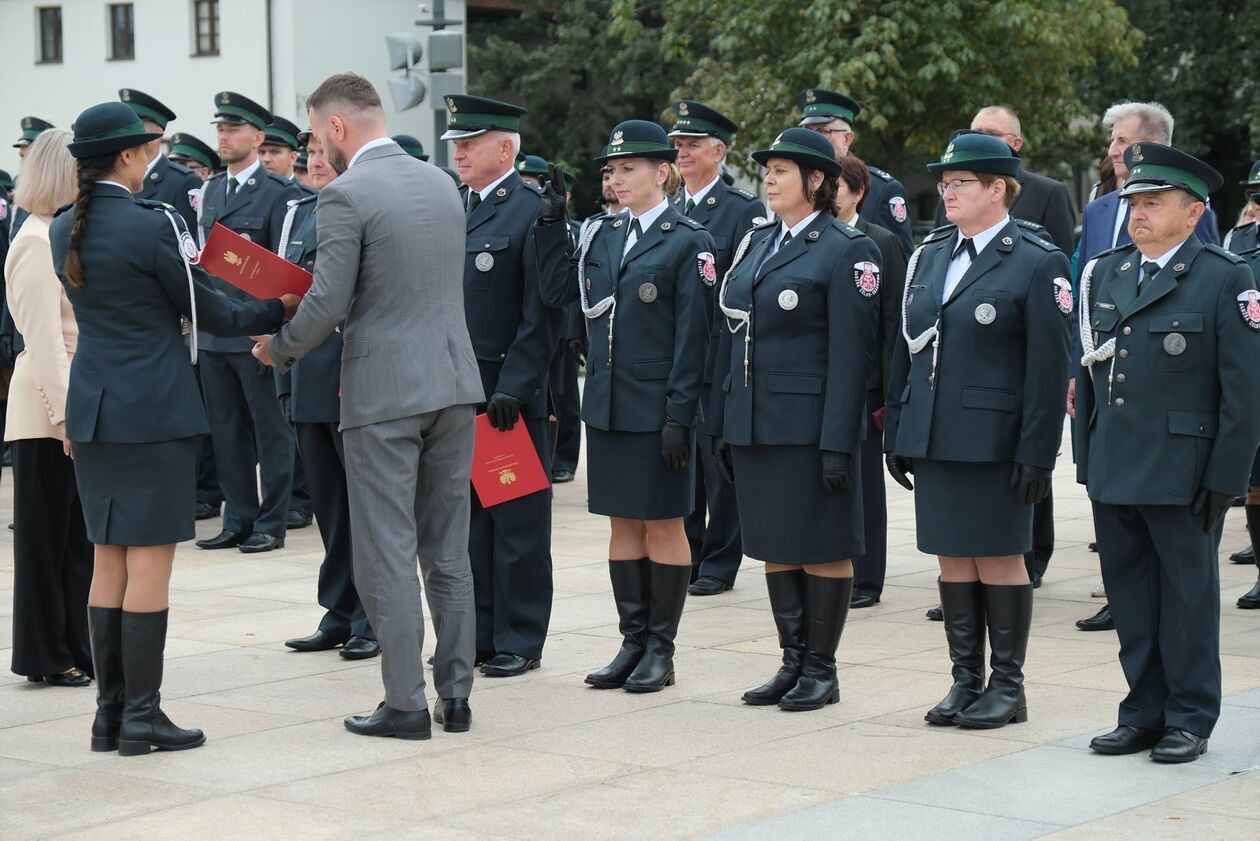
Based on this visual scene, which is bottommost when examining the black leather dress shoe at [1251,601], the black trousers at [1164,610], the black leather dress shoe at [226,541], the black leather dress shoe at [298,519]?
the black leather dress shoe at [298,519]

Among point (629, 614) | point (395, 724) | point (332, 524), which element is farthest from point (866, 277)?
point (332, 524)

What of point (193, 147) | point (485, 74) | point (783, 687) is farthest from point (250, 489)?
point (485, 74)

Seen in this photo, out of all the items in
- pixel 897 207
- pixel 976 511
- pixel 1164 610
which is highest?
pixel 897 207

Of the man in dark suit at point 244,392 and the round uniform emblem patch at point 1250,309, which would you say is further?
the man in dark suit at point 244,392

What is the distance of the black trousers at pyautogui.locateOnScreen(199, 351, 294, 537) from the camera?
1116 cm

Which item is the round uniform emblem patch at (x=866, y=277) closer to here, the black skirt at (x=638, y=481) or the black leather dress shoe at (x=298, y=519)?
the black skirt at (x=638, y=481)

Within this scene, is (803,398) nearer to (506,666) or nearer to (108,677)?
(506,666)

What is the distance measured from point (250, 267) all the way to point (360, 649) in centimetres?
213

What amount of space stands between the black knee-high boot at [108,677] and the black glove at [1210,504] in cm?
355

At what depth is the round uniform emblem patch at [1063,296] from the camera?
20.8ft

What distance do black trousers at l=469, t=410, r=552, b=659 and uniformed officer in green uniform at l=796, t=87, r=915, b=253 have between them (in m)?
2.52

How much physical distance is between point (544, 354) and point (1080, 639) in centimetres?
276

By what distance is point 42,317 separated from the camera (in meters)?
7.12

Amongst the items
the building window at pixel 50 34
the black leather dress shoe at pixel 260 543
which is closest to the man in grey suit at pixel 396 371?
the black leather dress shoe at pixel 260 543
